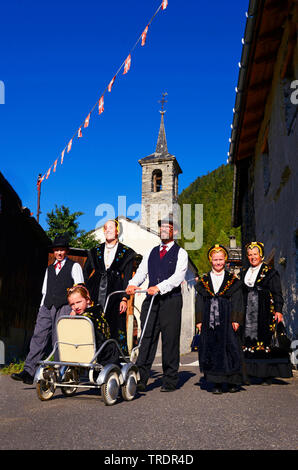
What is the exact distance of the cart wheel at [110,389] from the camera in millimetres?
3697

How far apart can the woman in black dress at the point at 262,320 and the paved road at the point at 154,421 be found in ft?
2.29

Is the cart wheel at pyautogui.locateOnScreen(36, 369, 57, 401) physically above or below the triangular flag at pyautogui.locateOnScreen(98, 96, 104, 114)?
below

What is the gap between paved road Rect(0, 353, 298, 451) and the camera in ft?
8.26

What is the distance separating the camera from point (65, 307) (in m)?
5.15

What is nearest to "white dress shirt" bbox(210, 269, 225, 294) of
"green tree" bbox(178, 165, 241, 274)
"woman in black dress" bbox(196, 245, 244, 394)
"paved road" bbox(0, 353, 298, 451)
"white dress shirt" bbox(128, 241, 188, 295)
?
"woman in black dress" bbox(196, 245, 244, 394)

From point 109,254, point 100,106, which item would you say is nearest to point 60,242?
point 109,254

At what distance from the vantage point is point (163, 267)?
16.3ft

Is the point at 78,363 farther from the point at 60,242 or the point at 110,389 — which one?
the point at 60,242

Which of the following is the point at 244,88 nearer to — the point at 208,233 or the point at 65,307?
the point at 65,307

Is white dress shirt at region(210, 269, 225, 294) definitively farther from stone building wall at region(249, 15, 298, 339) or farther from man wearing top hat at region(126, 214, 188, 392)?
stone building wall at region(249, 15, 298, 339)

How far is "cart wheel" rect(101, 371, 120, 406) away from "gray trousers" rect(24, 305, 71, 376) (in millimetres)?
1454

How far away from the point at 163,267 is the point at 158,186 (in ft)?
106

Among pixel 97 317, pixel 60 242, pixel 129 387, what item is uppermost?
pixel 60 242

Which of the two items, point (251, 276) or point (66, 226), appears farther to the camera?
point (66, 226)
